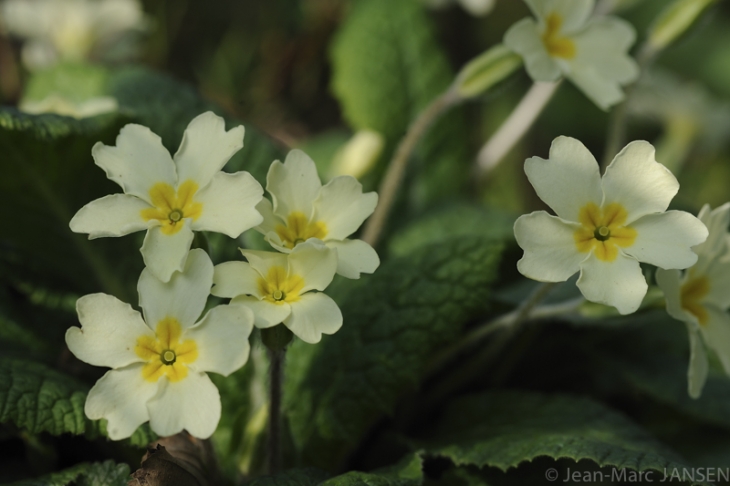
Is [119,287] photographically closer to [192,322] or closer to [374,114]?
[192,322]

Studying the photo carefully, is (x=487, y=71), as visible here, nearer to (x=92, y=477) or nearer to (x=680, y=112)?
(x=92, y=477)

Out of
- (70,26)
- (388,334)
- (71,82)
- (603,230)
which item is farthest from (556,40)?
(70,26)

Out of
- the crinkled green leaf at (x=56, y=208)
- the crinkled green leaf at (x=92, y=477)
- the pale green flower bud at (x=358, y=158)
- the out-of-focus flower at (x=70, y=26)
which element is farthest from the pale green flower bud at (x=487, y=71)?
the out-of-focus flower at (x=70, y=26)

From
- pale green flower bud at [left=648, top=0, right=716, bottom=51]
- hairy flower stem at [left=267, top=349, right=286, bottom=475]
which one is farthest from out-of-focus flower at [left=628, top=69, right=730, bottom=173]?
hairy flower stem at [left=267, top=349, right=286, bottom=475]

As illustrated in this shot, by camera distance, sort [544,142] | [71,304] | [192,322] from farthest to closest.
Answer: [544,142] → [71,304] → [192,322]

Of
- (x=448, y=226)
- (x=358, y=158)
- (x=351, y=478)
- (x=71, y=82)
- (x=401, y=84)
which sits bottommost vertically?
(x=351, y=478)

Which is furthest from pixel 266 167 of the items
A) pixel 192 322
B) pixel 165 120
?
pixel 192 322
